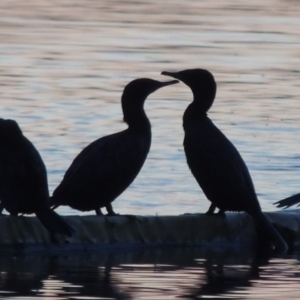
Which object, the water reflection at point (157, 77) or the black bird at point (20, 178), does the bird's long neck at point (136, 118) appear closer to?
the black bird at point (20, 178)

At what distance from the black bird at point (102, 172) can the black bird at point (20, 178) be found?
11.0 inches

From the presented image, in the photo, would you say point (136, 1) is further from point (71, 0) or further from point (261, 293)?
point (261, 293)

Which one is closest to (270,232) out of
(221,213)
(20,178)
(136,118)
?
(221,213)

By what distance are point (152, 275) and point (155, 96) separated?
10.2m

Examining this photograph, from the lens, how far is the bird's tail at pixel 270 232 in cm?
1064

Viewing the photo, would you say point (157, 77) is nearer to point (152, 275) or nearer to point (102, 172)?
point (102, 172)

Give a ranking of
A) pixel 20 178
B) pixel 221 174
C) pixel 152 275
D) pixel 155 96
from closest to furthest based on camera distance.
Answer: pixel 152 275
pixel 20 178
pixel 221 174
pixel 155 96

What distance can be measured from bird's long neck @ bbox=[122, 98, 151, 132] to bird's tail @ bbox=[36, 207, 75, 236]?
1.38 meters

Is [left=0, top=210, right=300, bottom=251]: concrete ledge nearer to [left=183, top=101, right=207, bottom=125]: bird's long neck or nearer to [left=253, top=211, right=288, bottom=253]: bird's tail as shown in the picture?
[left=253, top=211, right=288, bottom=253]: bird's tail

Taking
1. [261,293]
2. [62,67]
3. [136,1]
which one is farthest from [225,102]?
[136,1]

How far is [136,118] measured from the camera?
11.3 m

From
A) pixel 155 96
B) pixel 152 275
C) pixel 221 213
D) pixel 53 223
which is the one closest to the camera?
pixel 152 275

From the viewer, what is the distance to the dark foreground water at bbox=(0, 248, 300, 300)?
28.7 feet

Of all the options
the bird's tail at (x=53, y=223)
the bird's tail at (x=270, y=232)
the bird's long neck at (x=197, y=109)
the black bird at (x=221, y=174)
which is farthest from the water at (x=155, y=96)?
the bird's long neck at (x=197, y=109)
